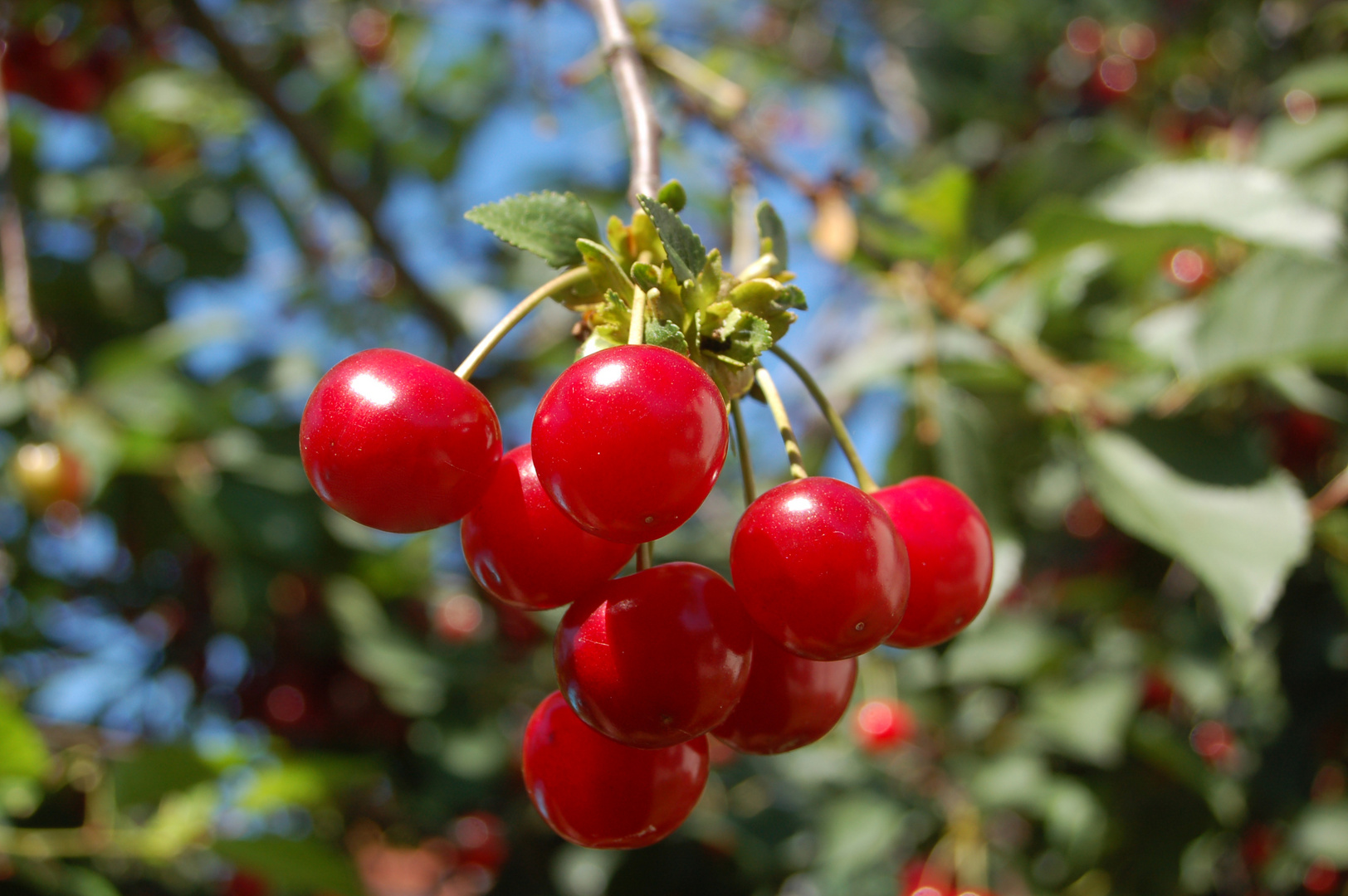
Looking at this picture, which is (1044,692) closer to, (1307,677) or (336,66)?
(1307,677)

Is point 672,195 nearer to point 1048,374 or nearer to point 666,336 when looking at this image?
point 666,336

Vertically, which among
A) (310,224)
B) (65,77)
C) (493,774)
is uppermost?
(65,77)

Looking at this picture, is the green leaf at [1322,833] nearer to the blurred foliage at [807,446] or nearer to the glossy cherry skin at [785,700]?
the blurred foliage at [807,446]

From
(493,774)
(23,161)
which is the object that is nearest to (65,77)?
(23,161)

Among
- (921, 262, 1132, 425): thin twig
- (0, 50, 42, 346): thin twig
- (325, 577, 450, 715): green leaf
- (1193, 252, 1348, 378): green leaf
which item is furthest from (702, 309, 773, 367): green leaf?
(325, 577, 450, 715): green leaf

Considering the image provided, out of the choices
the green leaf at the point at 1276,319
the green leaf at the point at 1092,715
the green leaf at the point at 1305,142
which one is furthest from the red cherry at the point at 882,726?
the green leaf at the point at 1305,142

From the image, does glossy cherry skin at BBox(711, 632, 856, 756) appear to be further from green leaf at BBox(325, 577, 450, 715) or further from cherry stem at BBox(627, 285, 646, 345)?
green leaf at BBox(325, 577, 450, 715)

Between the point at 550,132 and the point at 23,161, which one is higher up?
the point at 550,132

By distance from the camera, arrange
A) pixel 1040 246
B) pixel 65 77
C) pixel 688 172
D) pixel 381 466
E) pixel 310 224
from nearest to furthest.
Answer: pixel 381 466
pixel 1040 246
pixel 65 77
pixel 688 172
pixel 310 224
